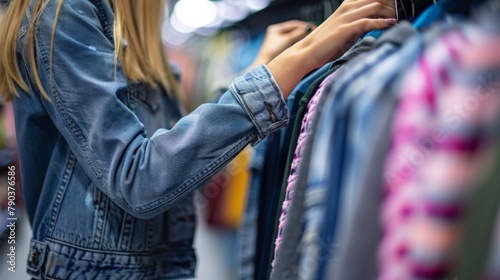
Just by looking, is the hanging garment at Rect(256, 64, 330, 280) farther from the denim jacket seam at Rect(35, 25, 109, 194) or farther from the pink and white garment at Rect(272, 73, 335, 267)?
the denim jacket seam at Rect(35, 25, 109, 194)

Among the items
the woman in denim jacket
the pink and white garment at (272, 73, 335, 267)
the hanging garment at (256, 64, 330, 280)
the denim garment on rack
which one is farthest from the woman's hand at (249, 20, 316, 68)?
the denim garment on rack

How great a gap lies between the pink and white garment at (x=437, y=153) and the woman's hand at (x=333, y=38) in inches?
8.7

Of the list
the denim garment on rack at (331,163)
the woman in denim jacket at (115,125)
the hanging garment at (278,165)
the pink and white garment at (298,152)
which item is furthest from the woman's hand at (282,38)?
the denim garment on rack at (331,163)

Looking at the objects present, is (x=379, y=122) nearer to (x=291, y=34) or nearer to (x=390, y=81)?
(x=390, y=81)

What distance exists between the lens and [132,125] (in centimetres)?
69

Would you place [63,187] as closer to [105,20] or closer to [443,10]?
[105,20]

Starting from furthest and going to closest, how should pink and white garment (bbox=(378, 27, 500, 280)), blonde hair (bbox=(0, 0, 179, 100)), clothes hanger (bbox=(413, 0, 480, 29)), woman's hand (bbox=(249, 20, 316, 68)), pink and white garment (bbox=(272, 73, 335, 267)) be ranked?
1. woman's hand (bbox=(249, 20, 316, 68))
2. blonde hair (bbox=(0, 0, 179, 100))
3. pink and white garment (bbox=(272, 73, 335, 267))
4. clothes hanger (bbox=(413, 0, 480, 29))
5. pink and white garment (bbox=(378, 27, 500, 280))

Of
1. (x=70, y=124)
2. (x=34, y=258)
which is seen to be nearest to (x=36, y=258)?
(x=34, y=258)

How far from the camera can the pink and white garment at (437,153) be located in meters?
0.39

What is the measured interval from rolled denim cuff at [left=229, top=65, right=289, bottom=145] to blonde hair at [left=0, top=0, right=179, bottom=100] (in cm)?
22

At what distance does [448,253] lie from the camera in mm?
392

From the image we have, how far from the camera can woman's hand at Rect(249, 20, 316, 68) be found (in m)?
0.88

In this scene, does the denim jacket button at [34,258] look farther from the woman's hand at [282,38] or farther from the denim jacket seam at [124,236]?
the woman's hand at [282,38]

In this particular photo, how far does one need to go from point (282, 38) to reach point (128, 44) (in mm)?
263
